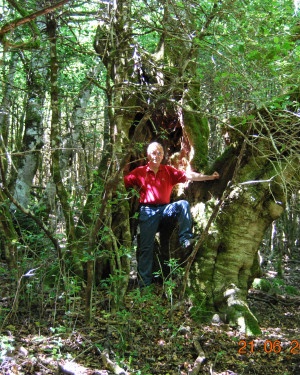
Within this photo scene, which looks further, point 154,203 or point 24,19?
point 154,203

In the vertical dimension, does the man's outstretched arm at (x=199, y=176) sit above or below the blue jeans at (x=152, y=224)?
above

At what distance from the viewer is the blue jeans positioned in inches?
199

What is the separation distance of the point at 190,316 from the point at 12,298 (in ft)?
7.26

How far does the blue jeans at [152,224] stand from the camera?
16.6 feet

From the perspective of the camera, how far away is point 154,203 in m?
5.24

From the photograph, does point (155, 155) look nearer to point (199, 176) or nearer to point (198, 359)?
point (199, 176)

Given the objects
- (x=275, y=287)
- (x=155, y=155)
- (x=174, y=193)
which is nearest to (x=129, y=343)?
(x=155, y=155)

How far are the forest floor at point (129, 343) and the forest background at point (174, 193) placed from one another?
0.03 metres

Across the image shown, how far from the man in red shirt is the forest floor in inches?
26.2

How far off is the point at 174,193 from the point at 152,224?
0.90 meters
